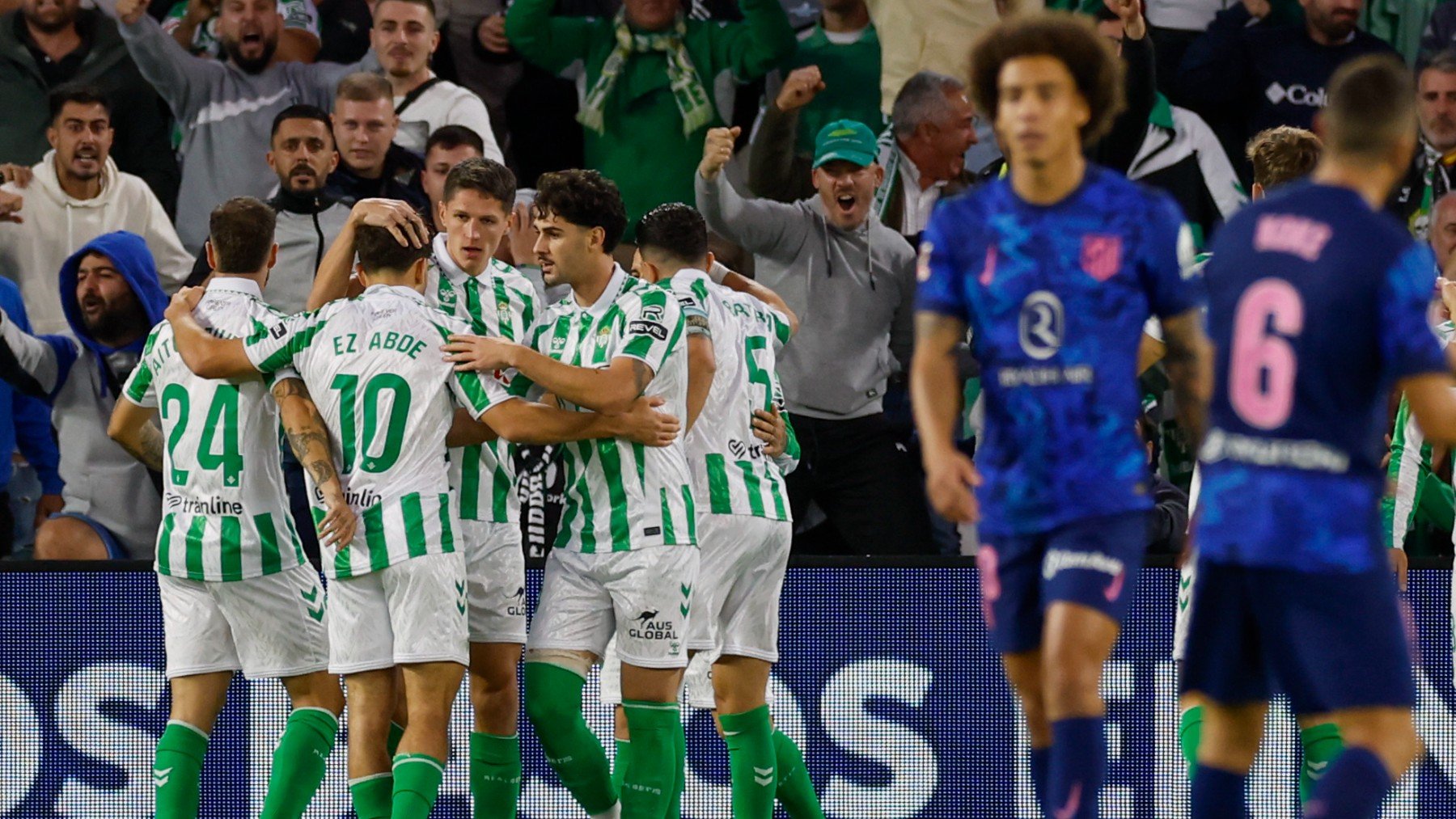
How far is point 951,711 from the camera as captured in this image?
798 cm

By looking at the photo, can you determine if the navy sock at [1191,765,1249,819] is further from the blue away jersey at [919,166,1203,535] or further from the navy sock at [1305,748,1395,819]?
the blue away jersey at [919,166,1203,535]

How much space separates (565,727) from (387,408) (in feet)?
4.13

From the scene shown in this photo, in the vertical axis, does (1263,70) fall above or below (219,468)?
above

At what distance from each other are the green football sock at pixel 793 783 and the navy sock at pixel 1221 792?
2.92 metres

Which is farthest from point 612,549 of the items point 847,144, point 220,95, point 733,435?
point 220,95

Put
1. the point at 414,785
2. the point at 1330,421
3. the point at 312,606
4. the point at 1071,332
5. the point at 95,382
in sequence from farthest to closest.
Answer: the point at 95,382 → the point at 312,606 → the point at 414,785 → the point at 1071,332 → the point at 1330,421

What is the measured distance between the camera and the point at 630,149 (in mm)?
9578

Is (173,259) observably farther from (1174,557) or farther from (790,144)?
(1174,557)

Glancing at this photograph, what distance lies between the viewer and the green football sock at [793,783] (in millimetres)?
7266

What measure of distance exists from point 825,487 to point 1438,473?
271 centimetres

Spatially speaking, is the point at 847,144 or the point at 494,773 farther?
the point at 847,144

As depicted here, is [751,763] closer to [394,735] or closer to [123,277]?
[394,735]

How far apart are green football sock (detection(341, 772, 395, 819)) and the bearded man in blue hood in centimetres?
267

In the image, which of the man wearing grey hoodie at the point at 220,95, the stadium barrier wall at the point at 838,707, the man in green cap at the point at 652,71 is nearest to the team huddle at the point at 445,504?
the stadium barrier wall at the point at 838,707
